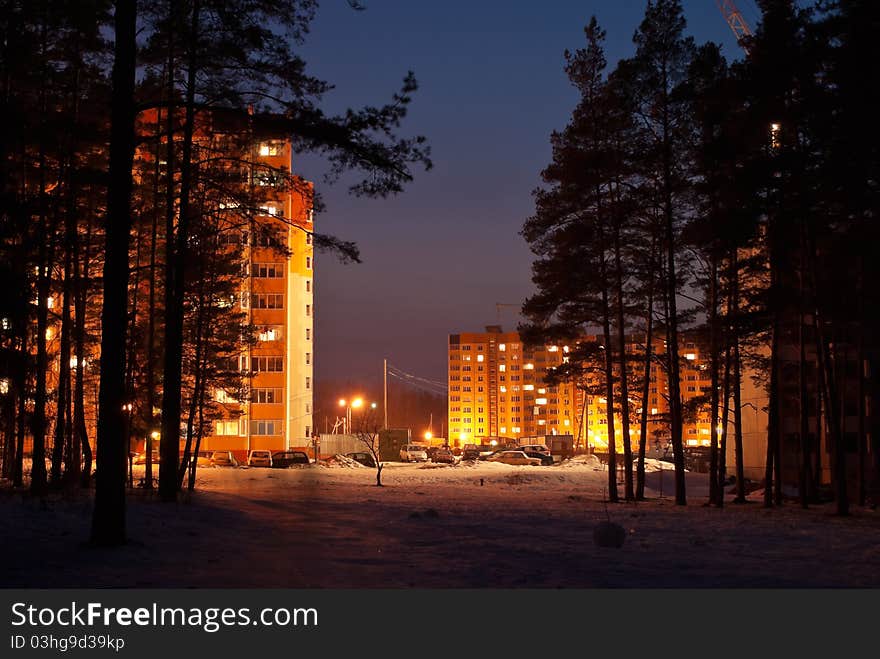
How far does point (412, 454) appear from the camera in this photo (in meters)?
Answer: 72.4

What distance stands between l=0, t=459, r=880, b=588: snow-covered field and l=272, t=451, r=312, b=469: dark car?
128 feet

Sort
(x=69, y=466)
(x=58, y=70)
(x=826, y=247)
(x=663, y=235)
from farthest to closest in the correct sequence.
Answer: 1. (x=663, y=235)
2. (x=69, y=466)
3. (x=826, y=247)
4. (x=58, y=70)

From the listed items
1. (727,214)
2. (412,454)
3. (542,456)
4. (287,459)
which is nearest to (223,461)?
(287,459)

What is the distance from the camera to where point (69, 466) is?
23875mm

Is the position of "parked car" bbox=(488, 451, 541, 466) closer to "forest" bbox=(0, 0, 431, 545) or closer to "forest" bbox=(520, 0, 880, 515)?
"forest" bbox=(520, 0, 880, 515)

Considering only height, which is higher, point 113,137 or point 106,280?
point 113,137

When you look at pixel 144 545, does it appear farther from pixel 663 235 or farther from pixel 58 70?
pixel 663 235

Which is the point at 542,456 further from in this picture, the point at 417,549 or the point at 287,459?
the point at 417,549

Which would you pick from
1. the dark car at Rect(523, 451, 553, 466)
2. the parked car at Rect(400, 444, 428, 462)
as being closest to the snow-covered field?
the dark car at Rect(523, 451, 553, 466)

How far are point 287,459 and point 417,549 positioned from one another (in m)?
49.2

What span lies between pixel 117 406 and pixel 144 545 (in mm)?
2062

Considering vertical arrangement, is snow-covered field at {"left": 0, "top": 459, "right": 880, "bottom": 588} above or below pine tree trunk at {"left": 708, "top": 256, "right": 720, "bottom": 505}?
below

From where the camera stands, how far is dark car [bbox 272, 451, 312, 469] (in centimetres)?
5881

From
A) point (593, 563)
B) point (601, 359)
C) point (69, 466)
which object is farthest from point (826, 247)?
point (69, 466)
